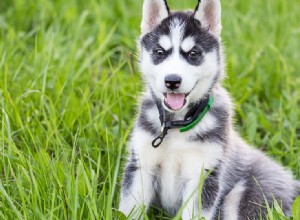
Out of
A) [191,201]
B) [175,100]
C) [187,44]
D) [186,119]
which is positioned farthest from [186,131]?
[187,44]

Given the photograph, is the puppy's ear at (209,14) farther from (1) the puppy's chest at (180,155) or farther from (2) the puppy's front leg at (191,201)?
(2) the puppy's front leg at (191,201)

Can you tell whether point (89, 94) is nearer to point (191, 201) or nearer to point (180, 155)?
point (180, 155)

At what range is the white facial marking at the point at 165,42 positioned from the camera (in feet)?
15.3

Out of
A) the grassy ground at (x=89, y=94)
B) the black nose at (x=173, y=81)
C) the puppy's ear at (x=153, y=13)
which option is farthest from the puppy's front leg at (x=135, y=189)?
the puppy's ear at (x=153, y=13)

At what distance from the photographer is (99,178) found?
209 inches

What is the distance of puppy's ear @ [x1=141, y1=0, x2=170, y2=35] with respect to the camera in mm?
4859

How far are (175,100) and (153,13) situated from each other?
28.0 inches

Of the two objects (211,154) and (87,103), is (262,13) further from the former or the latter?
(211,154)

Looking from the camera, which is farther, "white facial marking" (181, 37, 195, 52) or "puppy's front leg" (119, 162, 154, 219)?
"puppy's front leg" (119, 162, 154, 219)

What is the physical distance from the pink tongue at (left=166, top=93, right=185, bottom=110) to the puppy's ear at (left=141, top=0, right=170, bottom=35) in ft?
1.95

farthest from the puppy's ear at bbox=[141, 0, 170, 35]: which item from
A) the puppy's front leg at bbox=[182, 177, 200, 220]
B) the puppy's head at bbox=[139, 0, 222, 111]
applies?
the puppy's front leg at bbox=[182, 177, 200, 220]

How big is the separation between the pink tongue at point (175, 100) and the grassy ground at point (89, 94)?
22.8 inches

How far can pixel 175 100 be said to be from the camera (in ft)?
15.2

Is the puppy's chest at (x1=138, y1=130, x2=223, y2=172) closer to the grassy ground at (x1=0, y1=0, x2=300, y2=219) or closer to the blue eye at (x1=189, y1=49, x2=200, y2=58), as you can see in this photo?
the grassy ground at (x1=0, y1=0, x2=300, y2=219)
